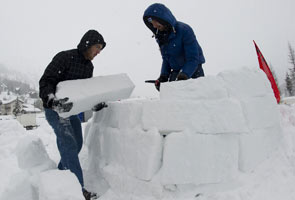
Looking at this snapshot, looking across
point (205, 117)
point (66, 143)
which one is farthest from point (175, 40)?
point (66, 143)

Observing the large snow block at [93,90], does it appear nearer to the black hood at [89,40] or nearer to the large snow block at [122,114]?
the large snow block at [122,114]

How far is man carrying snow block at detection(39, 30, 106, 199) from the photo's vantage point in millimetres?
2314

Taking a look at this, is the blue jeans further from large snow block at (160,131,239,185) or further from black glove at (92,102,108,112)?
large snow block at (160,131,239,185)

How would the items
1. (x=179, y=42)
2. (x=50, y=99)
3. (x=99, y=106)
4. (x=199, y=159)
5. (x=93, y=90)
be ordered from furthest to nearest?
(x=179, y=42) → (x=99, y=106) → (x=93, y=90) → (x=50, y=99) → (x=199, y=159)

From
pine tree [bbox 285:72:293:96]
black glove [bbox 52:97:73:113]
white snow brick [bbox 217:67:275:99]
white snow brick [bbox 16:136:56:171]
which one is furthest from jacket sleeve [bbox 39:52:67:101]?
pine tree [bbox 285:72:293:96]

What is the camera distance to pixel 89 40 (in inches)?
100.0

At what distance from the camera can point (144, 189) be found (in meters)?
2.03

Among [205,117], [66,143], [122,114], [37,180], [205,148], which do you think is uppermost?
[205,117]

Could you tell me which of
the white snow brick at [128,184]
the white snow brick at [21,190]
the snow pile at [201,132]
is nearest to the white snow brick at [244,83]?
the snow pile at [201,132]

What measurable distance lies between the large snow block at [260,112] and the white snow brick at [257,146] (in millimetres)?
55

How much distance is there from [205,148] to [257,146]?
0.50 meters

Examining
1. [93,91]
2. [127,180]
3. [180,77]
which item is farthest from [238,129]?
[93,91]

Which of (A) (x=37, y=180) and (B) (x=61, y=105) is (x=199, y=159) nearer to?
(B) (x=61, y=105)

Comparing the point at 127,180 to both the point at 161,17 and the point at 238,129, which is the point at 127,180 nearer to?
the point at 238,129
